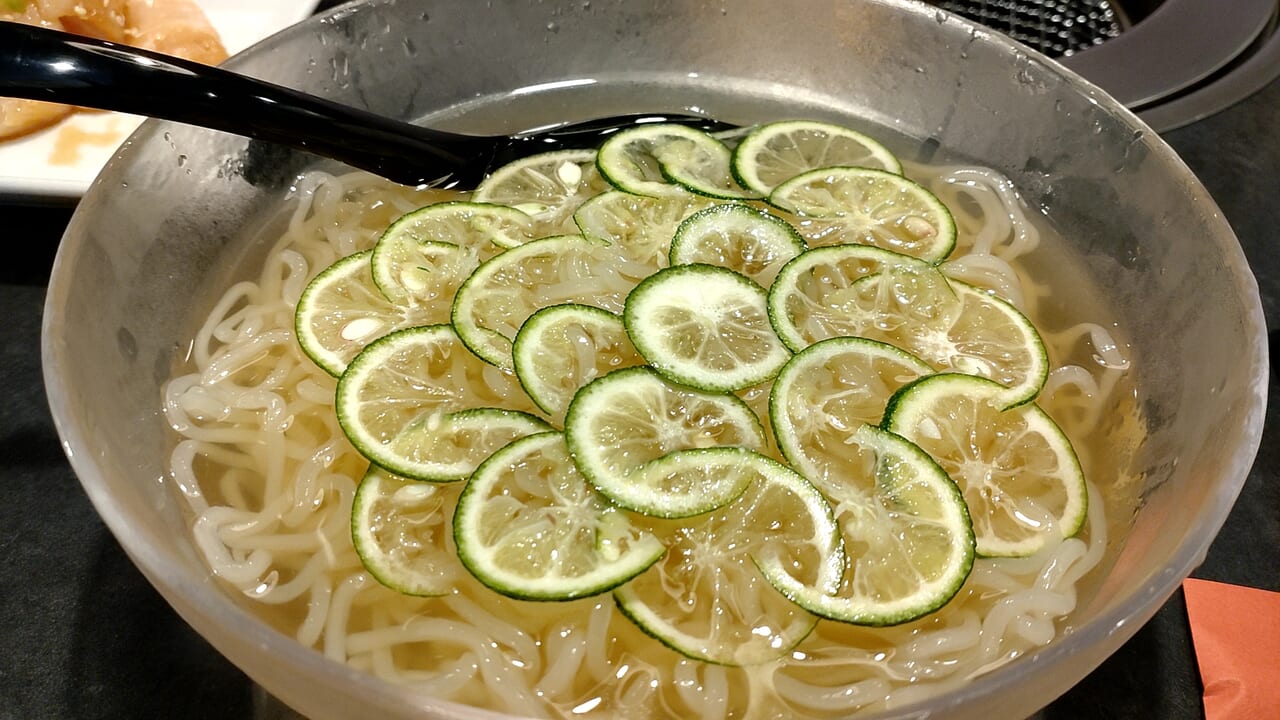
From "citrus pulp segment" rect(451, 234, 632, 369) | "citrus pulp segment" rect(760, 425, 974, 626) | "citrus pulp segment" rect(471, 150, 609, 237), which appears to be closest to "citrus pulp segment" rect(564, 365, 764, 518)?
"citrus pulp segment" rect(760, 425, 974, 626)

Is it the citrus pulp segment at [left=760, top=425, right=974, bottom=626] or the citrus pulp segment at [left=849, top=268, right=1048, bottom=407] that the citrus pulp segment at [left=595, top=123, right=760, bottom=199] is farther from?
the citrus pulp segment at [left=760, top=425, right=974, bottom=626]

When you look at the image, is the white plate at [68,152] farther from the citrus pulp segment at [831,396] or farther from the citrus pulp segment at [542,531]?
the citrus pulp segment at [831,396]

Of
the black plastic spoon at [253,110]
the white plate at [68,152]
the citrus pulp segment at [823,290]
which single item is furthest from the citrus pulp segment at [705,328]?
the white plate at [68,152]

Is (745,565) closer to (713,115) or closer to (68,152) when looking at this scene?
(713,115)

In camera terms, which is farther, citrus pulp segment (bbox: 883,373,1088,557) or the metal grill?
the metal grill

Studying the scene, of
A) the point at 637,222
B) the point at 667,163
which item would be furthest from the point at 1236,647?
the point at 667,163

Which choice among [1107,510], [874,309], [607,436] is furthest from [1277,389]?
[607,436]

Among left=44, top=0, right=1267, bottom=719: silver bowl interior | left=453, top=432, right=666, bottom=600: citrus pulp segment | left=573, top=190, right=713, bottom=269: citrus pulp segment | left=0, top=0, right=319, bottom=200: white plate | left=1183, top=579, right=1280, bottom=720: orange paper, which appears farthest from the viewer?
left=0, top=0, right=319, bottom=200: white plate
